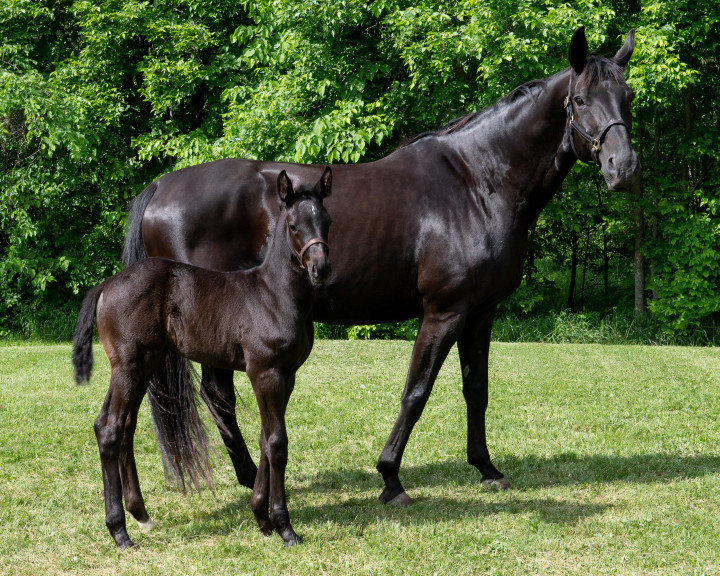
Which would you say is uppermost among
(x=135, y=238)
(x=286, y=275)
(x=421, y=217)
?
(x=421, y=217)

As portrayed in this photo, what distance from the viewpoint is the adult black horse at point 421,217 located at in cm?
524

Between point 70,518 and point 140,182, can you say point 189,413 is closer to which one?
point 70,518

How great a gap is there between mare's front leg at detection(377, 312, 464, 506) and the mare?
37.4 inches

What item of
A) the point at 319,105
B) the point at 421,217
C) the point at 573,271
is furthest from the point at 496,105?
the point at 573,271

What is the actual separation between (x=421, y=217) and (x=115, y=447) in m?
2.52

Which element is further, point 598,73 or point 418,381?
point 418,381

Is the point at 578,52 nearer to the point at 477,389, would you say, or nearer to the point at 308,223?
the point at 308,223

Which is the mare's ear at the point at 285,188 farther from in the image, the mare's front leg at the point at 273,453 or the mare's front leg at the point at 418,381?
the mare's front leg at the point at 418,381

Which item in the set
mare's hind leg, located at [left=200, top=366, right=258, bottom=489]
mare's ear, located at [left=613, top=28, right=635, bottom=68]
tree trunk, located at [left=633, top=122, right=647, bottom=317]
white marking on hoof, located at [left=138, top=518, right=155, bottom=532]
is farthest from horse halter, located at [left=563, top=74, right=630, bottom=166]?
tree trunk, located at [left=633, top=122, right=647, bottom=317]

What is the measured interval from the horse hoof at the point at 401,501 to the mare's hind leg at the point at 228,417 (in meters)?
1.00

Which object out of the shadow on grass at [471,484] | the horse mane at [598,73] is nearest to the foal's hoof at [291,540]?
the shadow on grass at [471,484]

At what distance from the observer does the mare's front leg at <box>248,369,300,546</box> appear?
445 cm

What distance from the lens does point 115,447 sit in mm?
4520

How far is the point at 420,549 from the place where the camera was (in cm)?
445
